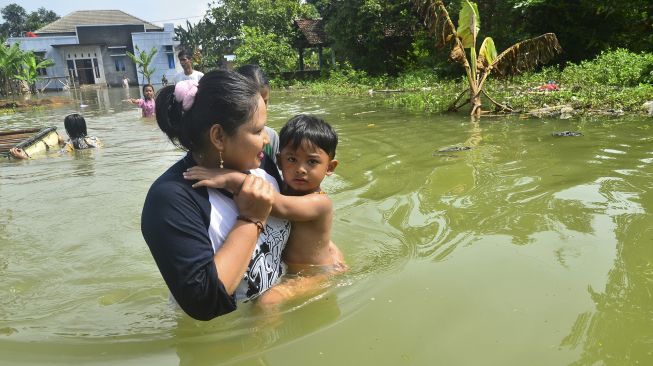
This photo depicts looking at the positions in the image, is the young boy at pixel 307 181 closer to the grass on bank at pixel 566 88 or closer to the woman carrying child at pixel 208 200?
the woman carrying child at pixel 208 200

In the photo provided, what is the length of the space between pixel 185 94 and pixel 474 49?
9015 millimetres

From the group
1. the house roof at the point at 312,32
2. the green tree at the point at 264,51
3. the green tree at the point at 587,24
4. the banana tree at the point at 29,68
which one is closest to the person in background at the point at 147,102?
the green tree at the point at 587,24

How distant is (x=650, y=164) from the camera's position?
17.1 ft

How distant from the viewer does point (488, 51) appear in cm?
1019

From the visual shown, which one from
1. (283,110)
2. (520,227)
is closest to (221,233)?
(520,227)

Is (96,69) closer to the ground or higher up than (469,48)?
closer to the ground

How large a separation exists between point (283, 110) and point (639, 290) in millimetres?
12453

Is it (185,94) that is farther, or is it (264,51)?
(264,51)

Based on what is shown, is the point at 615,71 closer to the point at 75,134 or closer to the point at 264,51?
the point at 75,134

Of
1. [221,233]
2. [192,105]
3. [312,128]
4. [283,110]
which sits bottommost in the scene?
[283,110]

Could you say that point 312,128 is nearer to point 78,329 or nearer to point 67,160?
point 78,329

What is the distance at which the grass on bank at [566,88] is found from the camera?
960 centimetres

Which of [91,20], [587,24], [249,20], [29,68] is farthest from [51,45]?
[587,24]

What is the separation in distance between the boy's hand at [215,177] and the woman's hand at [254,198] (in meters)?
0.03
